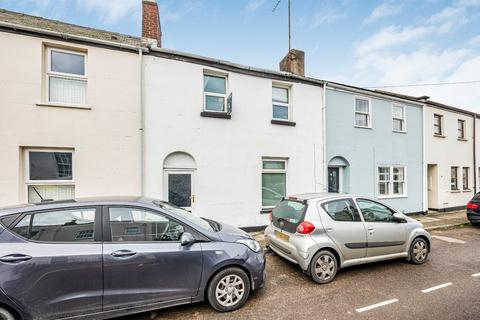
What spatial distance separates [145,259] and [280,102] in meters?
7.24

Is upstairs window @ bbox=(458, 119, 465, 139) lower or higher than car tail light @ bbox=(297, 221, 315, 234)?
higher

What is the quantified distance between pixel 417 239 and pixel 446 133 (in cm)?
1053

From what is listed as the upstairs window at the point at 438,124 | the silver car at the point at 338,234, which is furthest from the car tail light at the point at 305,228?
the upstairs window at the point at 438,124

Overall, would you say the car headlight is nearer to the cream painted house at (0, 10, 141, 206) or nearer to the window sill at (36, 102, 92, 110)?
the cream painted house at (0, 10, 141, 206)

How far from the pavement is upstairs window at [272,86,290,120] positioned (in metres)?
5.26

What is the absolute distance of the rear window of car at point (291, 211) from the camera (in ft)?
15.3

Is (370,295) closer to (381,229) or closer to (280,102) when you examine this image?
(381,229)

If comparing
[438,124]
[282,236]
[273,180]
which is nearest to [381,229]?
[282,236]

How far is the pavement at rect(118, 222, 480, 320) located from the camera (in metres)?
3.41

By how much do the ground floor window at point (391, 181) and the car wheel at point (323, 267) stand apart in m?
7.43

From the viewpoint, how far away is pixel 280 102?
8.87 metres

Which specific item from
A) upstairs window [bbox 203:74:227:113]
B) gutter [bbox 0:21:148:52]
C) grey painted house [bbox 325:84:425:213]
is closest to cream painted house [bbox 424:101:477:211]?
grey painted house [bbox 325:84:425:213]

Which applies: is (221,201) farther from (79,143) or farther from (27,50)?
(27,50)

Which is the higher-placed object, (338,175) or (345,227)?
(338,175)
